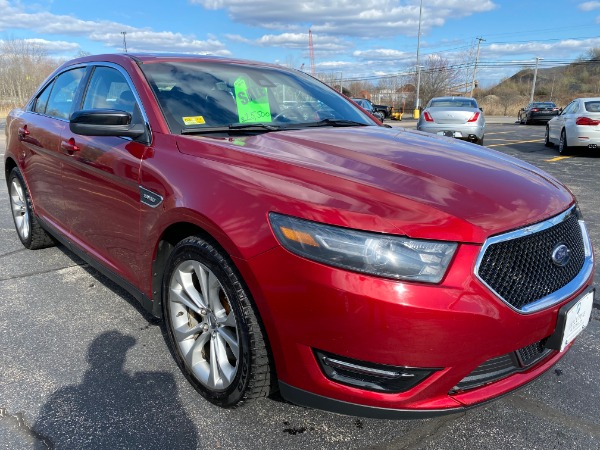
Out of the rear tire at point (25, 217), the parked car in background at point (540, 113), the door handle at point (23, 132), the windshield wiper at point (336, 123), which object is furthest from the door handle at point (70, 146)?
the parked car in background at point (540, 113)

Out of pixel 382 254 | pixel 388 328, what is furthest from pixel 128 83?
pixel 388 328

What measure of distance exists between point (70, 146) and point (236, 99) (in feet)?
3.94

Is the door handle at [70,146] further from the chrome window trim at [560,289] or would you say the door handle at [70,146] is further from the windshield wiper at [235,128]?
the chrome window trim at [560,289]

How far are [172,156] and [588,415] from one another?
2.29m

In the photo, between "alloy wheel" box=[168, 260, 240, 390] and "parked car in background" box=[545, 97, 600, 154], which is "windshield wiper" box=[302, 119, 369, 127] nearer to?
"alloy wheel" box=[168, 260, 240, 390]

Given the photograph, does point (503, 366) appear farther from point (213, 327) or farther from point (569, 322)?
point (213, 327)

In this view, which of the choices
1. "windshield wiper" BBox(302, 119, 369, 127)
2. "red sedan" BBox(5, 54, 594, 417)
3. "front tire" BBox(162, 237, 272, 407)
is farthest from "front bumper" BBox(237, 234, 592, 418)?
"windshield wiper" BBox(302, 119, 369, 127)

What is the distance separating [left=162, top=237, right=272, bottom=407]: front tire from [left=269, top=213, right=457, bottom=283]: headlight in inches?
17.7

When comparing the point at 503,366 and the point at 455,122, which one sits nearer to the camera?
the point at 503,366

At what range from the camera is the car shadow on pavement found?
6.71ft

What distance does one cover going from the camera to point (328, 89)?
3.80 meters

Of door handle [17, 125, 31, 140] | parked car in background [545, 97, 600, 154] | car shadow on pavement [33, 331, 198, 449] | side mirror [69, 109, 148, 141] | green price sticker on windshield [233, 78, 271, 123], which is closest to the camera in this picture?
car shadow on pavement [33, 331, 198, 449]

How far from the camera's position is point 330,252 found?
1.69 m

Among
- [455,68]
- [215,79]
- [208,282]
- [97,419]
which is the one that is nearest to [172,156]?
[208,282]
